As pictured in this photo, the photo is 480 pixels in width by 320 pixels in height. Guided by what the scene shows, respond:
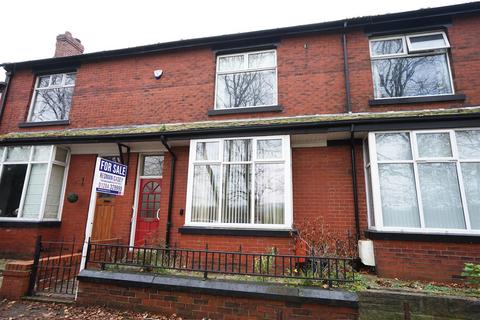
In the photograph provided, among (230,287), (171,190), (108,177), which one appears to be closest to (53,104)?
(171,190)

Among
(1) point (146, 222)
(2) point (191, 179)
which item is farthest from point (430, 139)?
(1) point (146, 222)

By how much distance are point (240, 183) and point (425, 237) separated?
13.0 ft

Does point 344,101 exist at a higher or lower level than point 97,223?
higher

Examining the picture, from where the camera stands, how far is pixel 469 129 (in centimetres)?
568

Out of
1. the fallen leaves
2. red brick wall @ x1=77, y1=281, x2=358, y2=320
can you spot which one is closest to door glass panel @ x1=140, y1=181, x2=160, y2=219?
red brick wall @ x1=77, y1=281, x2=358, y2=320

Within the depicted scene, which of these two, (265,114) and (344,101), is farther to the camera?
(265,114)

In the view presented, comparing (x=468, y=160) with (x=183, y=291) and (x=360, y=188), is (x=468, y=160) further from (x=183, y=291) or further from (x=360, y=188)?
(x=183, y=291)

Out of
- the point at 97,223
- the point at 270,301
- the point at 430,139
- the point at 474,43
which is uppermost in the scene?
the point at 474,43

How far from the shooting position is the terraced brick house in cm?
569

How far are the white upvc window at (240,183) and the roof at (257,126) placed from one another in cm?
32

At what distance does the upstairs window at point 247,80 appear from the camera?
8117 mm

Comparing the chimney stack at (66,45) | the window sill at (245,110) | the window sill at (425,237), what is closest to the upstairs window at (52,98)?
the chimney stack at (66,45)

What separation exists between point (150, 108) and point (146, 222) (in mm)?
3504

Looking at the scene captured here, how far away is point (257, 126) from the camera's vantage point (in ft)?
21.9
